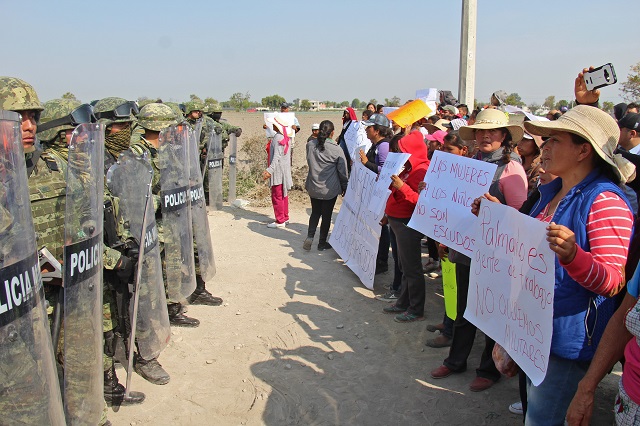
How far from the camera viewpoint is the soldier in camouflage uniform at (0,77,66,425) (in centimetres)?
222

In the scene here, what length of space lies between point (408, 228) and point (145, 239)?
2792 millimetres

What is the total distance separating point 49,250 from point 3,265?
1.03 metres

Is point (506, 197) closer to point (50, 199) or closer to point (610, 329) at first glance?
point (610, 329)

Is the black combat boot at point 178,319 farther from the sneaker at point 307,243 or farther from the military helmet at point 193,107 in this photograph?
the military helmet at point 193,107

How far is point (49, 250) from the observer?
312 cm

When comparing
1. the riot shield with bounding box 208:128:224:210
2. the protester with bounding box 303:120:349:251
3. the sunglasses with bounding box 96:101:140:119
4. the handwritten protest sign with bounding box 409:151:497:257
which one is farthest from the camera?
the riot shield with bounding box 208:128:224:210

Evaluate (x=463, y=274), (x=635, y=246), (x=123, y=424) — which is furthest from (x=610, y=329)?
(x=123, y=424)

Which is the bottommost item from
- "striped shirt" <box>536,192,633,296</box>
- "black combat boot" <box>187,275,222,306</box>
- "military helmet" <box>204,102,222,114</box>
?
"black combat boot" <box>187,275,222,306</box>

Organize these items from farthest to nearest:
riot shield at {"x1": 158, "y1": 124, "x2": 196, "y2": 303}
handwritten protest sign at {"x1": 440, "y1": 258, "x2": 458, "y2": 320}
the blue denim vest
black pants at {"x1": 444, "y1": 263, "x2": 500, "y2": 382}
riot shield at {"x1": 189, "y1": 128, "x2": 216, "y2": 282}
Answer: riot shield at {"x1": 189, "y1": 128, "x2": 216, "y2": 282} < riot shield at {"x1": 158, "y1": 124, "x2": 196, "y2": 303} < handwritten protest sign at {"x1": 440, "y1": 258, "x2": 458, "y2": 320} < black pants at {"x1": 444, "y1": 263, "x2": 500, "y2": 382} < the blue denim vest

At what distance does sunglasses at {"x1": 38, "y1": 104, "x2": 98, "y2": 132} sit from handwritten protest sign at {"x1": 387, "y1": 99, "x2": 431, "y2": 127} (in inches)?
152

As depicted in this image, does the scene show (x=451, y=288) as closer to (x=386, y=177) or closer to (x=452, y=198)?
(x=452, y=198)

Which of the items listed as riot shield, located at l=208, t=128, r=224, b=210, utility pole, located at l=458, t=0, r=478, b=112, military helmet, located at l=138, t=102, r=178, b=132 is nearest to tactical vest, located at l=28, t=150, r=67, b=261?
military helmet, located at l=138, t=102, r=178, b=132

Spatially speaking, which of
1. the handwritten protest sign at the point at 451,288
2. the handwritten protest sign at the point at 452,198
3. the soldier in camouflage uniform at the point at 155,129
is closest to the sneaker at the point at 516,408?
the handwritten protest sign at the point at 451,288

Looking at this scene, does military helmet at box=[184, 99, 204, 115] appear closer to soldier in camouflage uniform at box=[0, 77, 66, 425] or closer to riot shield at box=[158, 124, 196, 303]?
riot shield at box=[158, 124, 196, 303]
